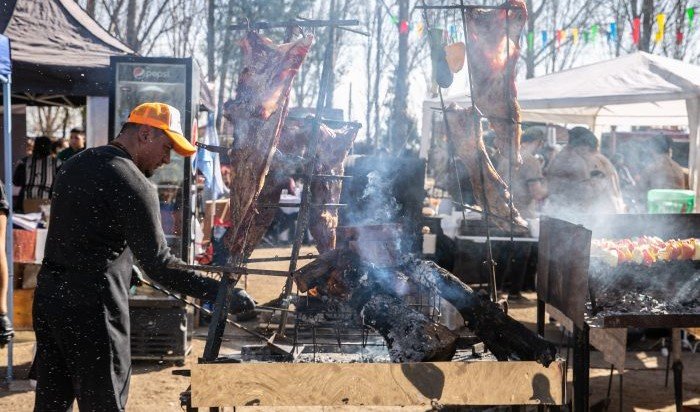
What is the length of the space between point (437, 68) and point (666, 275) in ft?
8.03

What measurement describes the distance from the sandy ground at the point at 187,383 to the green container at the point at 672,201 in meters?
2.00

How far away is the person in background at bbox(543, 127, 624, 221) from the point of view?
8820 mm

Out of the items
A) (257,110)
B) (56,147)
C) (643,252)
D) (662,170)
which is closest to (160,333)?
(257,110)

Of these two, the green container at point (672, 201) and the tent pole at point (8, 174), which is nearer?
the tent pole at point (8, 174)

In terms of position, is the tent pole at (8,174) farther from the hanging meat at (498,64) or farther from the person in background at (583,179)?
the person in background at (583,179)

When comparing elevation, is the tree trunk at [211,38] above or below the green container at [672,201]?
above

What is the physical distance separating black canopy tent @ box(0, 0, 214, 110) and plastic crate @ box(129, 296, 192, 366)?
2870 millimetres

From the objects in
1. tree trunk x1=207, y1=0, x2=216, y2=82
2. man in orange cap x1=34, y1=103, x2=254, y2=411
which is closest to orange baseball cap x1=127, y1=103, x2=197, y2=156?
man in orange cap x1=34, y1=103, x2=254, y2=411

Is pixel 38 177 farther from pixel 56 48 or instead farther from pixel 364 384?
→ pixel 364 384

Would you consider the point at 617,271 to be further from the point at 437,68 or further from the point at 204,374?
the point at 204,374

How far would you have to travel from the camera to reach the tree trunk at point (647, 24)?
20.1 metres

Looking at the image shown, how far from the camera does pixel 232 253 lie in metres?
4.73

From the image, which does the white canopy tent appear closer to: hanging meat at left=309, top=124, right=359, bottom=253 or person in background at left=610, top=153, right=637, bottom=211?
hanging meat at left=309, top=124, right=359, bottom=253

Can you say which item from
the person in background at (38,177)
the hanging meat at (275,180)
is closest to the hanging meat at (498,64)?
the hanging meat at (275,180)
